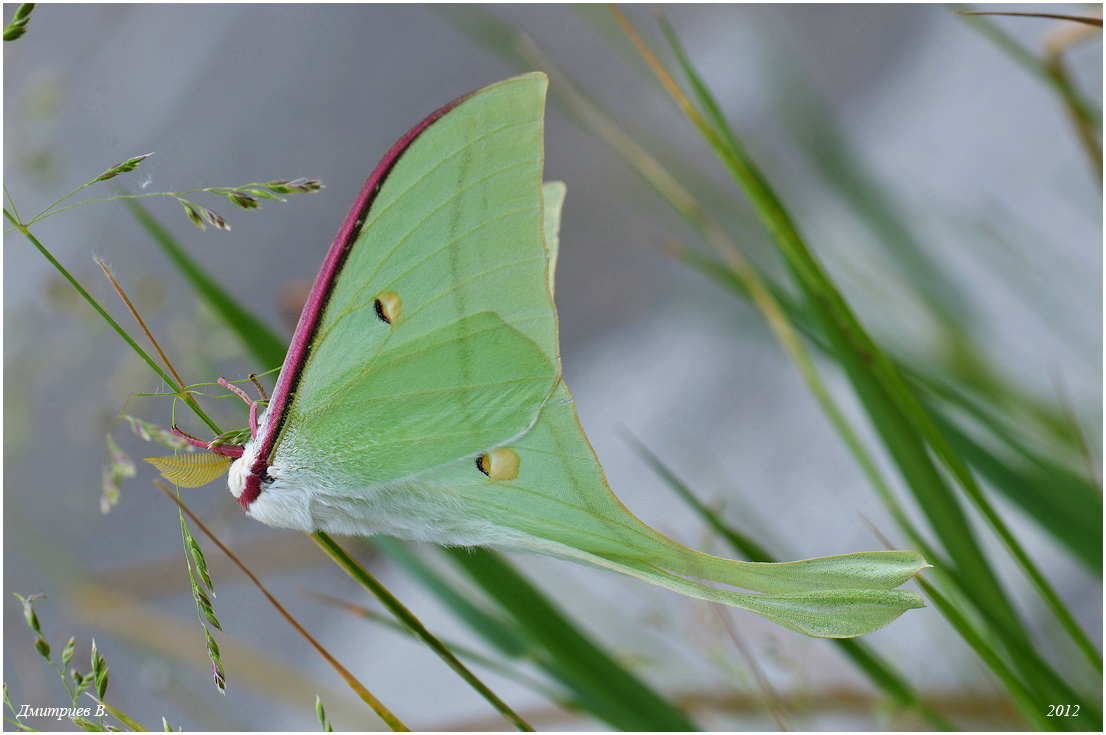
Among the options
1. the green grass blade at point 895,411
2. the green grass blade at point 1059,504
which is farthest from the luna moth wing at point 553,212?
the green grass blade at point 1059,504

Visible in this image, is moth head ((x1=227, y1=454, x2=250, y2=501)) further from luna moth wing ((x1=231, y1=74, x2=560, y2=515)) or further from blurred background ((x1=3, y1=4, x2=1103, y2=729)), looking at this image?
blurred background ((x1=3, y1=4, x2=1103, y2=729))

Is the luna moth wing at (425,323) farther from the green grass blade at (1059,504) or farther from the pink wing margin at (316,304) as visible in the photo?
the green grass blade at (1059,504)

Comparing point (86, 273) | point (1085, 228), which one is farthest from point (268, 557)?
point (1085, 228)

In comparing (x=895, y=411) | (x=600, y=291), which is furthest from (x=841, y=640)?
(x=600, y=291)

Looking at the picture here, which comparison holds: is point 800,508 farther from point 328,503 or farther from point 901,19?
point 328,503

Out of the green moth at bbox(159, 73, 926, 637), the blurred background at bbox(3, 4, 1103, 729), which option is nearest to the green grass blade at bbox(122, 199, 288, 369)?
the green moth at bbox(159, 73, 926, 637)

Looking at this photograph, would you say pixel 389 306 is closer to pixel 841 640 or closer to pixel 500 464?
pixel 500 464
